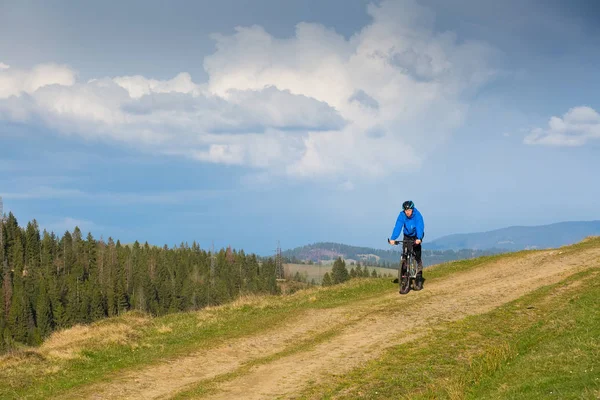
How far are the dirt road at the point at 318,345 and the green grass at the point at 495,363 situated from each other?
3.19 ft

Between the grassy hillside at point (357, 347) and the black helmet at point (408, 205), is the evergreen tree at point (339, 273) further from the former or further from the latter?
the black helmet at point (408, 205)

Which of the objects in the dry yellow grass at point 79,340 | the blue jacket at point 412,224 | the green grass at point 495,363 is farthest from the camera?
Result: the blue jacket at point 412,224

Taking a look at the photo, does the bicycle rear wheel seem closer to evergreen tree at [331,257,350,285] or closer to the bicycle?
the bicycle

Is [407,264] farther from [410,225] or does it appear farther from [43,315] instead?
[43,315]

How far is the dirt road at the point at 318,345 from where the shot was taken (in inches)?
527

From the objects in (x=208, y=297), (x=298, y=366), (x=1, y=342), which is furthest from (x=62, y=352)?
(x=208, y=297)

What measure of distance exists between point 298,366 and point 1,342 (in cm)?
16262

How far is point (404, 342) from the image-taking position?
15875 millimetres

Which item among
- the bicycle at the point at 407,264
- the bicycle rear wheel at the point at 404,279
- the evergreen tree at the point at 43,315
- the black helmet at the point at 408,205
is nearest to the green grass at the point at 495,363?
the bicycle at the point at 407,264

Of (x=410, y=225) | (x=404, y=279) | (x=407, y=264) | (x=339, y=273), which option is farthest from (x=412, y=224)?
(x=339, y=273)

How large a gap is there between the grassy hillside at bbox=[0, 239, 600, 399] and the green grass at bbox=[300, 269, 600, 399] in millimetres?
33

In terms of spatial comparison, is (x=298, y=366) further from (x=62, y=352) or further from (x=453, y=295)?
(x=453, y=295)

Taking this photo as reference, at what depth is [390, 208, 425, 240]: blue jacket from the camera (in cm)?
2356

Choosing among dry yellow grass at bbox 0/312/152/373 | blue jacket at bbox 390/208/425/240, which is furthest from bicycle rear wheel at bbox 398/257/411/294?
dry yellow grass at bbox 0/312/152/373
